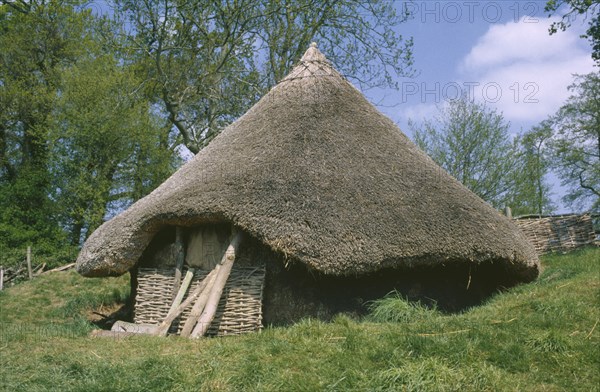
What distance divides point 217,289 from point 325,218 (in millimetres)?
1809

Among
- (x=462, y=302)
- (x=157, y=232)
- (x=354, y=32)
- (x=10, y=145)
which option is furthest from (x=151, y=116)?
(x=462, y=302)

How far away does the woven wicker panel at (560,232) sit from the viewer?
55.7 ft

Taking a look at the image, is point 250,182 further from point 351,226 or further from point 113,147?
point 113,147

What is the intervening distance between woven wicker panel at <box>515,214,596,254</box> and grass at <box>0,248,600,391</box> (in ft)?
30.4

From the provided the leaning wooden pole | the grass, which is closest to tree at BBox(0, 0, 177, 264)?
the leaning wooden pole

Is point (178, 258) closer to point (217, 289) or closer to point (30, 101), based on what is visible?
point (217, 289)

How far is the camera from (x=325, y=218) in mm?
8750

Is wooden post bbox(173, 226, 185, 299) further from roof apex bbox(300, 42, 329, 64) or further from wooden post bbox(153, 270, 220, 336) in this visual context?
roof apex bbox(300, 42, 329, 64)

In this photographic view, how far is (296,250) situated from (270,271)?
109cm

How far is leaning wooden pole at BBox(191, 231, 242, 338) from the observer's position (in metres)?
8.52

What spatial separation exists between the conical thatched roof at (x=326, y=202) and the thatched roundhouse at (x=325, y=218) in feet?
0.06

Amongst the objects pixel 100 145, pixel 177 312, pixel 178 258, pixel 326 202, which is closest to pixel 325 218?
pixel 326 202

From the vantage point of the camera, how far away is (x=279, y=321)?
9.23 metres

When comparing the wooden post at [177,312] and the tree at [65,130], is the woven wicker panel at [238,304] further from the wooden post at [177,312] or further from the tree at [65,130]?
the tree at [65,130]
